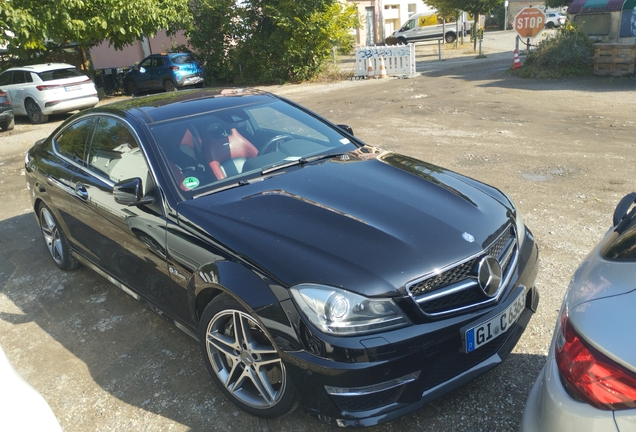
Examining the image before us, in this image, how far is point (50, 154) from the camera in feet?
17.0

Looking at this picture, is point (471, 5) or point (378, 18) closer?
point (471, 5)

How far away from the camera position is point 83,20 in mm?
18938

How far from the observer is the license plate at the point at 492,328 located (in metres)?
2.68

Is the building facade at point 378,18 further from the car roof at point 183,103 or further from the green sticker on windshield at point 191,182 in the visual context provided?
the green sticker on windshield at point 191,182

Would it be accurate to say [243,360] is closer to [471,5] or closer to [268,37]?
[268,37]

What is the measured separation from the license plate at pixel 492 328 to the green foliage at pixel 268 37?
19.0 meters

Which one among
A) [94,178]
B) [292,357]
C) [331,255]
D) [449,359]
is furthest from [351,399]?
[94,178]

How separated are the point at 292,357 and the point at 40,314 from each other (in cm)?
296

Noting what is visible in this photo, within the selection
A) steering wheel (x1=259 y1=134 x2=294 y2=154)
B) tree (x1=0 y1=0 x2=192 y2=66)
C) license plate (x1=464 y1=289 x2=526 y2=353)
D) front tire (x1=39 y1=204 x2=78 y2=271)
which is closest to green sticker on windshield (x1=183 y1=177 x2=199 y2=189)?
steering wheel (x1=259 y1=134 x2=294 y2=154)

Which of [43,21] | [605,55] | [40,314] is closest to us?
[40,314]

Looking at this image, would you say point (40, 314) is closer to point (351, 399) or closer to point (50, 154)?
point (50, 154)

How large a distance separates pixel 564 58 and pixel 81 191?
15.8 m

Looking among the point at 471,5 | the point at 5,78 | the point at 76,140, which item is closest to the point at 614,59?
the point at 76,140

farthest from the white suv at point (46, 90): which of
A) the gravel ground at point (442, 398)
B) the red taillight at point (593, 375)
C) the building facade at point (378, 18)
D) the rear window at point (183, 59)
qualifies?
the building facade at point (378, 18)
